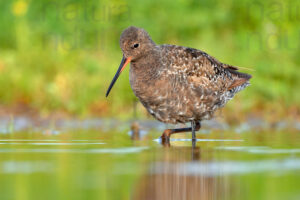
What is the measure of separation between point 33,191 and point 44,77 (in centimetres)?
780

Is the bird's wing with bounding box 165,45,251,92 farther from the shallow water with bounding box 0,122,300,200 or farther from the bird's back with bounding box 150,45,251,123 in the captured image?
the shallow water with bounding box 0,122,300,200

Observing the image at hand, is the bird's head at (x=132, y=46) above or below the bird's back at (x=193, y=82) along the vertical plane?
above

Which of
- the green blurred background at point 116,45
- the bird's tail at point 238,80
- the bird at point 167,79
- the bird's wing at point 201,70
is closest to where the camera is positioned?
the bird at point 167,79

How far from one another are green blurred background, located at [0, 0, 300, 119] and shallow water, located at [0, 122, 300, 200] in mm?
2584

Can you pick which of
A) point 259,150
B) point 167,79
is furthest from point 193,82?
point 259,150

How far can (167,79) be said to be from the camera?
8.84 meters

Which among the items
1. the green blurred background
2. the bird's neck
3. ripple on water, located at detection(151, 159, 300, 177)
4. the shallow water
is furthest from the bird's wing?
ripple on water, located at detection(151, 159, 300, 177)

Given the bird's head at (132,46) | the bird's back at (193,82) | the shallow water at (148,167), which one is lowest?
the shallow water at (148,167)

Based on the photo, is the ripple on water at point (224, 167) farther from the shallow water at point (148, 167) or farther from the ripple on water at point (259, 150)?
the ripple on water at point (259, 150)

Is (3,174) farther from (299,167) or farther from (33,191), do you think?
(299,167)

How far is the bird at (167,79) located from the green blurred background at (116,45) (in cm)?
259

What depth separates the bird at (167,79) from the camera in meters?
8.82

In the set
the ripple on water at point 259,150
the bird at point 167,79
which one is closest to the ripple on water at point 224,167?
the ripple on water at point 259,150

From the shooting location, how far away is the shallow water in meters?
5.41
